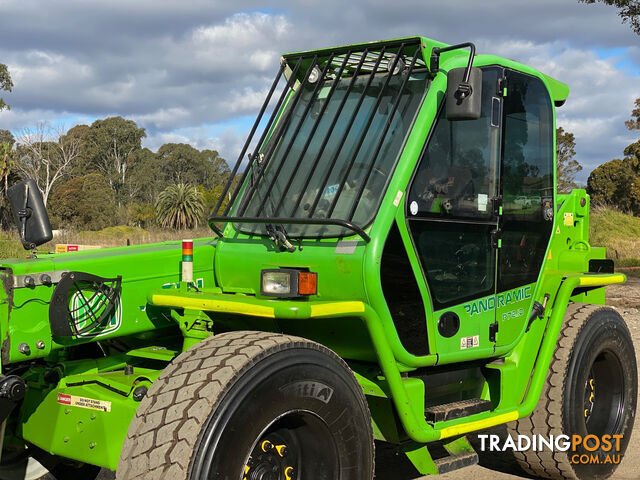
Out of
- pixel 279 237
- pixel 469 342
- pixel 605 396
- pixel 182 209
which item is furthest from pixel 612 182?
pixel 279 237

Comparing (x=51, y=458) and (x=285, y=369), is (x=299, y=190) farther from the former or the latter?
(x=51, y=458)

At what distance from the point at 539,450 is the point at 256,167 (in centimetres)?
267

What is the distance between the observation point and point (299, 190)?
4477 mm

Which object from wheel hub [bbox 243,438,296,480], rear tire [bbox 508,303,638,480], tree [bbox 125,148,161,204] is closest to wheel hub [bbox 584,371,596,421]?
rear tire [bbox 508,303,638,480]

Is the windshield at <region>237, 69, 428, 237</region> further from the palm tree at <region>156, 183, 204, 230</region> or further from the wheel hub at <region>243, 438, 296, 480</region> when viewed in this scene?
the palm tree at <region>156, 183, 204, 230</region>

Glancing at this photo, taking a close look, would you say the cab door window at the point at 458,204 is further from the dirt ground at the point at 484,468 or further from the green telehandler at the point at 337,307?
the dirt ground at the point at 484,468

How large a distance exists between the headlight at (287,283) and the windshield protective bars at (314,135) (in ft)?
0.94

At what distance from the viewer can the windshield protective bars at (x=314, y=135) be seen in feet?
13.9

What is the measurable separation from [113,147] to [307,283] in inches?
2565

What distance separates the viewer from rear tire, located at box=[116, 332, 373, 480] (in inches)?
123

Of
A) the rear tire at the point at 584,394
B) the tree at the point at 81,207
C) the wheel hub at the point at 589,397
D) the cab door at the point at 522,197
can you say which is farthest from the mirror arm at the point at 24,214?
the tree at the point at 81,207

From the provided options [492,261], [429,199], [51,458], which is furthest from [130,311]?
[492,261]

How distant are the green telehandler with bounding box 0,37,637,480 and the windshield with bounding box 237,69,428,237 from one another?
0.01 meters

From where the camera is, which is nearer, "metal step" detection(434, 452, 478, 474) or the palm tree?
"metal step" detection(434, 452, 478, 474)
